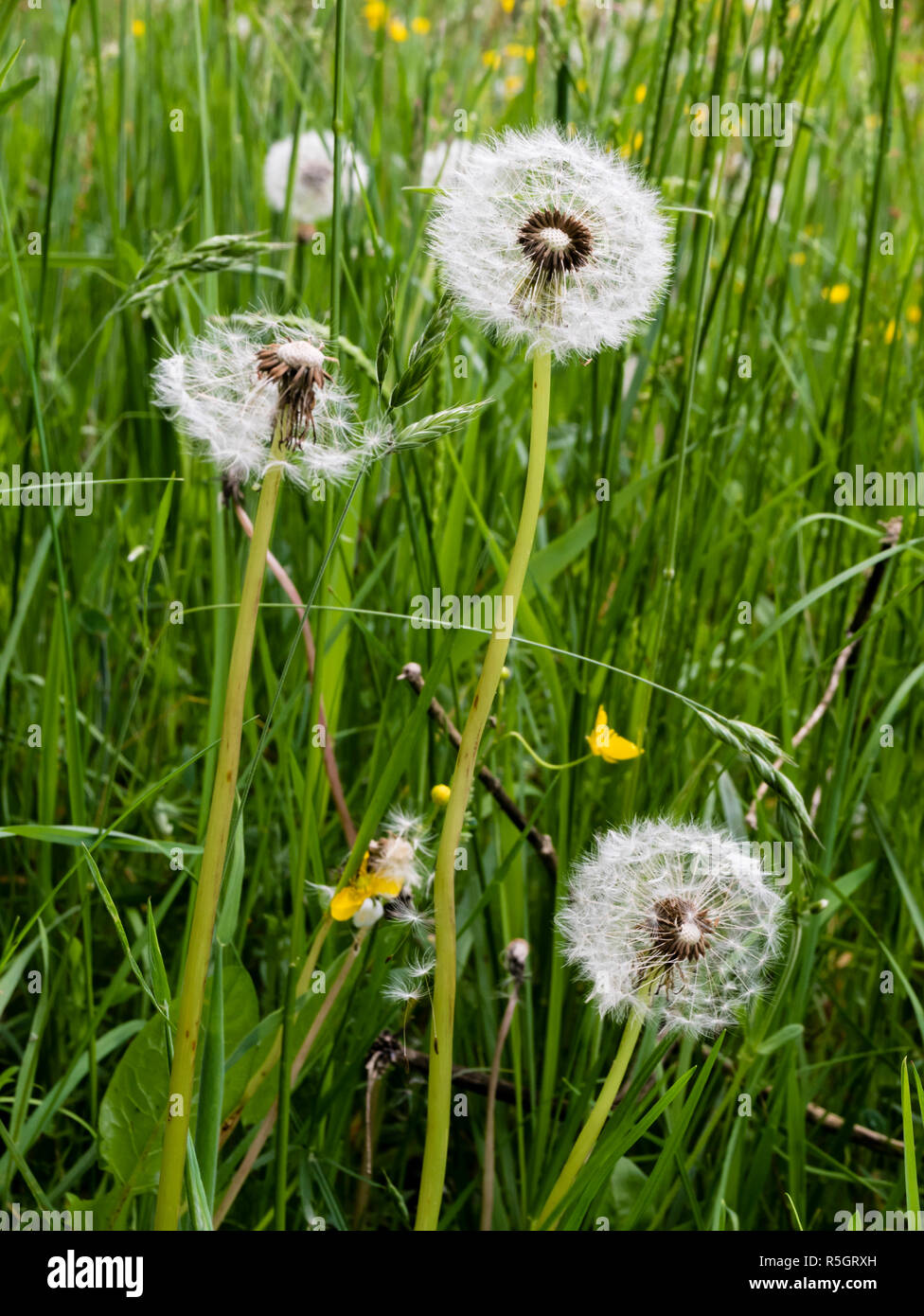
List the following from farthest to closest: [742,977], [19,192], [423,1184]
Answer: [19,192] < [742,977] < [423,1184]

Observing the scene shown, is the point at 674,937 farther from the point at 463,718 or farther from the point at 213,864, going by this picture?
the point at 463,718

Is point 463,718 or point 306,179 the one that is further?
point 306,179

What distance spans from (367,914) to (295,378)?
422 mm

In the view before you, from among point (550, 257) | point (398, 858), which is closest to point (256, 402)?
point (550, 257)

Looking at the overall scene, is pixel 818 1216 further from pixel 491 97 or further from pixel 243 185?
pixel 491 97

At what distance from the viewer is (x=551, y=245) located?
761mm

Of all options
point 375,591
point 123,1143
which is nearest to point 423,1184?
point 123,1143

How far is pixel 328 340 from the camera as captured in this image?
2.73 ft

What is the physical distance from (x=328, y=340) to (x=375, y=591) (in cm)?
61

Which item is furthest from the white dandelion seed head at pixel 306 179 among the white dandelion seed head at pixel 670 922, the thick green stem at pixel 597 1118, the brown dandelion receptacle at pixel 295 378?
the thick green stem at pixel 597 1118

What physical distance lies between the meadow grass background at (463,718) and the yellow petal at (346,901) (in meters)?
0.03

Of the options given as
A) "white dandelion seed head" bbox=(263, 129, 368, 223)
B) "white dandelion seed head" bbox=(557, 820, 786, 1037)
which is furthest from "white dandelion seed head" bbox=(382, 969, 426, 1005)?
"white dandelion seed head" bbox=(263, 129, 368, 223)

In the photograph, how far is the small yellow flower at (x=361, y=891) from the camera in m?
0.90

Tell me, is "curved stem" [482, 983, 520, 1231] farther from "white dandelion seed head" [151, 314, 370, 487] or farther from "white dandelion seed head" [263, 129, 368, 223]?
"white dandelion seed head" [263, 129, 368, 223]
